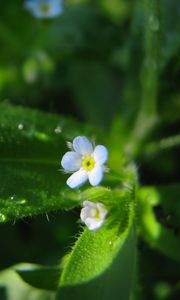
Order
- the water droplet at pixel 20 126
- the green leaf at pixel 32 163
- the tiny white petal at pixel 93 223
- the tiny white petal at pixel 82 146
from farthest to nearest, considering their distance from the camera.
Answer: the water droplet at pixel 20 126 < the green leaf at pixel 32 163 < the tiny white petal at pixel 82 146 < the tiny white petal at pixel 93 223

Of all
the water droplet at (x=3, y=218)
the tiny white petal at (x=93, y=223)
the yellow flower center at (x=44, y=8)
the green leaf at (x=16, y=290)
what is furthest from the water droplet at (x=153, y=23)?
the green leaf at (x=16, y=290)

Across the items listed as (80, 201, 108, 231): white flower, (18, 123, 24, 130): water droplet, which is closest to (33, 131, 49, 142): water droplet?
(18, 123, 24, 130): water droplet

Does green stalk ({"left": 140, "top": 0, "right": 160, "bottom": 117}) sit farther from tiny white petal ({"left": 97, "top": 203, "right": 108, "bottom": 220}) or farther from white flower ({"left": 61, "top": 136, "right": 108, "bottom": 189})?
tiny white petal ({"left": 97, "top": 203, "right": 108, "bottom": 220})

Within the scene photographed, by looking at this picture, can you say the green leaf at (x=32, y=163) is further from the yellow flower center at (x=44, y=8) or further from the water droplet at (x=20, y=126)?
the yellow flower center at (x=44, y=8)

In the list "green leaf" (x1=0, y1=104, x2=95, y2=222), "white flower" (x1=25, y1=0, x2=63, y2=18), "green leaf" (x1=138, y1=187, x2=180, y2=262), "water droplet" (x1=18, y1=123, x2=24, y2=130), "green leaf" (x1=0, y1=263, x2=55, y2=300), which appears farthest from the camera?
"white flower" (x1=25, y1=0, x2=63, y2=18)

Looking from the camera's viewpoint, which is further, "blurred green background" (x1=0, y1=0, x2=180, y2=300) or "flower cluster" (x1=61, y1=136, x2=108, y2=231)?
"blurred green background" (x1=0, y1=0, x2=180, y2=300)

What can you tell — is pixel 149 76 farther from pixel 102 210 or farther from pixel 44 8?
pixel 102 210

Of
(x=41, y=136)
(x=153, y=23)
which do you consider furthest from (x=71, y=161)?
(x=153, y=23)
